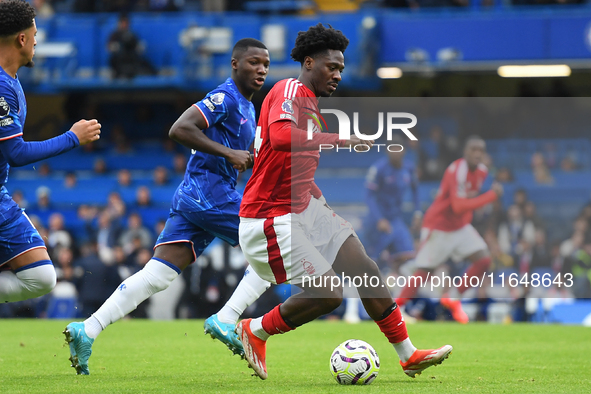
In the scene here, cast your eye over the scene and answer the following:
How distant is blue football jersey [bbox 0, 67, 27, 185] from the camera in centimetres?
500

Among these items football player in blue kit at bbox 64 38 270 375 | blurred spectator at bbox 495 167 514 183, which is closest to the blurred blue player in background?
blurred spectator at bbox 495 167 514 183

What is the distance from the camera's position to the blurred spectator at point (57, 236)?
45.8 feet

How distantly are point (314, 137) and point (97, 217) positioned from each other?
35.2 feet

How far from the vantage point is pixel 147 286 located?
598 centimetres

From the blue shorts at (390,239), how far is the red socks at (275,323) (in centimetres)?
643

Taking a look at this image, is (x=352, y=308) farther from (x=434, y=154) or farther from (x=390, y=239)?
(x=434, y=154)

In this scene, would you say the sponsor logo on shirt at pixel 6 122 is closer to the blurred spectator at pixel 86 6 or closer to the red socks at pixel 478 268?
the red socks at pixel 478 268

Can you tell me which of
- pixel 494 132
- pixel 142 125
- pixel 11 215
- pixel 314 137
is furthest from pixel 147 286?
pixel 142 125

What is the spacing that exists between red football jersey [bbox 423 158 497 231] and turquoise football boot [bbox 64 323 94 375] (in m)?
6.26

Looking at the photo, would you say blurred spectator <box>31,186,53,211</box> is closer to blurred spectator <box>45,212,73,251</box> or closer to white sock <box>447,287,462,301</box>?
blurred spectator <box>45,212,73,251</box>

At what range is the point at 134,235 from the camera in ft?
45.2

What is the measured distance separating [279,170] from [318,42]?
33.7 inches

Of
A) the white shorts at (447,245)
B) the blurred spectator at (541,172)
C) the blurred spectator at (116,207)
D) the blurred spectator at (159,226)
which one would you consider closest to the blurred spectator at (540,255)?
the blurred spectator at (541,172)

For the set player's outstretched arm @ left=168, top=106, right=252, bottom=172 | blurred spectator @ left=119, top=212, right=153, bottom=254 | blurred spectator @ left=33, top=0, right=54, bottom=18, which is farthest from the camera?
blurred spectator @ left=33, top=0, right=54, bottom=18
